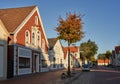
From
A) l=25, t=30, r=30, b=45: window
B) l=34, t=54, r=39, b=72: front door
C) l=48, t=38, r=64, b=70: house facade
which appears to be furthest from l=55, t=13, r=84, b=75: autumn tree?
l=48, t=38, r=64, b=70: house facade

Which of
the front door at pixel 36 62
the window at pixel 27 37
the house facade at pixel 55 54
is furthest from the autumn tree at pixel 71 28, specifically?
the house facade at pixel 55 54

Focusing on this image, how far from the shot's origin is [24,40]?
34.7 metres

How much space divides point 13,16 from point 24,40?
11.3 ft

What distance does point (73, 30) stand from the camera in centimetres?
3297

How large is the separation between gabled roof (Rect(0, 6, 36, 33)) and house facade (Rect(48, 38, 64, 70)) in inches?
591

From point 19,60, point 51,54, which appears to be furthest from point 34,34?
point 51,54

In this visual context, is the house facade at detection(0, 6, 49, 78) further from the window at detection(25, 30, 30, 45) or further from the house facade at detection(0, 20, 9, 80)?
the house facade at detection(0, 20, 9, 80)

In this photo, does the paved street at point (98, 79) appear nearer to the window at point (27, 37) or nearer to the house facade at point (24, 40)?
the house facade at point (24, 40)

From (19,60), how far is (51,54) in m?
21.8

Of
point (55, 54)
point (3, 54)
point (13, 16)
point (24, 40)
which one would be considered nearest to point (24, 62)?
point (24, 40)

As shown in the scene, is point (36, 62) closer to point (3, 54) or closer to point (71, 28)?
point (71, 28)

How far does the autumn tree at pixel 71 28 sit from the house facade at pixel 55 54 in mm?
17371

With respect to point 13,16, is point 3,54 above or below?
below

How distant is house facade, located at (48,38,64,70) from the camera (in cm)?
5431
